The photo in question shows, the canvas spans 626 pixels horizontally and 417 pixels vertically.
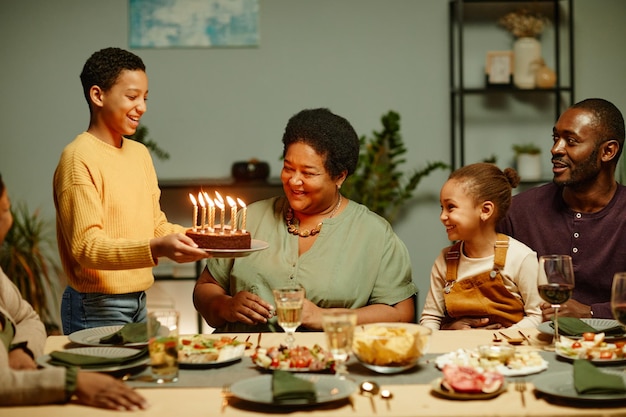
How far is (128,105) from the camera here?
2.61 m

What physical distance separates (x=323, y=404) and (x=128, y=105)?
4.43 feet

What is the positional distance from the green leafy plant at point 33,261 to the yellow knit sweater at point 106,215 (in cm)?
244

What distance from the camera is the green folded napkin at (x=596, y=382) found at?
66.2 inches

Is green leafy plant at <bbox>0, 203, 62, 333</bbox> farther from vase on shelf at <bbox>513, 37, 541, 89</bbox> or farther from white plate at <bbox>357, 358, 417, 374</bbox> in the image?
white plate at <bbox>357, 358, 417, 374</bbox>

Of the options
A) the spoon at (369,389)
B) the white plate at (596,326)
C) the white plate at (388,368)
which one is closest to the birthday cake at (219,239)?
the white plate at (388,368)

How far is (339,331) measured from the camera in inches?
72.1

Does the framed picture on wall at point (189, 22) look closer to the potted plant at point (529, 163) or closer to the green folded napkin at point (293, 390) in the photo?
→ the potted plant at point (529, 163)

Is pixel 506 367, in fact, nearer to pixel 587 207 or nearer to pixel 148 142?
pixel 587 207

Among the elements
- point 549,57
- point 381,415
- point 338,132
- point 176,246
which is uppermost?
point 549,57

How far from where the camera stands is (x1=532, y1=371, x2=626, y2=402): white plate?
1.67 metres

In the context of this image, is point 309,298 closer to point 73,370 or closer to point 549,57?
point 73,370

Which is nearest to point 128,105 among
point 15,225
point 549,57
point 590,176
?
point 590,176

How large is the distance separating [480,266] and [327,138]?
709 millimetres

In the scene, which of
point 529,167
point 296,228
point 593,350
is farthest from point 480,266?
point 529,167
